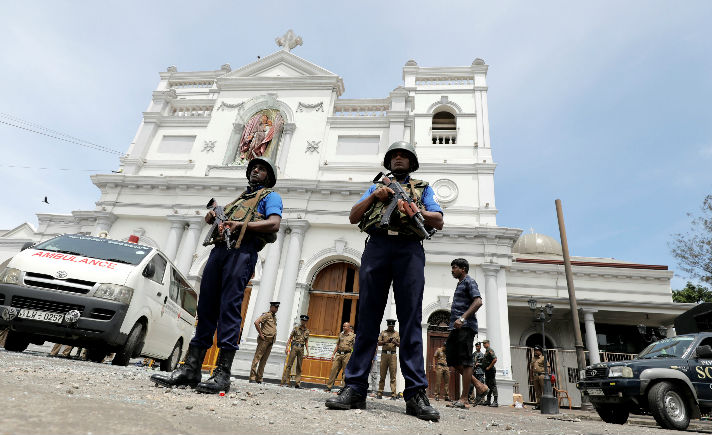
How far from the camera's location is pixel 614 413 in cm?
629

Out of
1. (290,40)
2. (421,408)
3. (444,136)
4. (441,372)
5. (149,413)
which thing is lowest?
(149,413)

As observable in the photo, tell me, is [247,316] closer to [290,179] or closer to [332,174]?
[290,179]

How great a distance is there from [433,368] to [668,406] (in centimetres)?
782

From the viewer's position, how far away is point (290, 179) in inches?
574

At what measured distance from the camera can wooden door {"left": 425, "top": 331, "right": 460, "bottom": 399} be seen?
1226cm

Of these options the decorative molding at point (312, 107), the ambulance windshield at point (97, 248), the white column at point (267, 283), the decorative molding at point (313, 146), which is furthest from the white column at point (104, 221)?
the ambulance windshield at point (97, 248)

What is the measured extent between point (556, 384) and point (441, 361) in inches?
203

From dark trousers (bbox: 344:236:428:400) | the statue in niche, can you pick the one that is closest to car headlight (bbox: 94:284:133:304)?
dark trousers (bbox: 344:236:428:400)

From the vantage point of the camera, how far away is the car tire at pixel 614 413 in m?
6.13

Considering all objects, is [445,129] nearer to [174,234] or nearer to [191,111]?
[174,234]

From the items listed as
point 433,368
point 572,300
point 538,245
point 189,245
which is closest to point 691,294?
point 538,245

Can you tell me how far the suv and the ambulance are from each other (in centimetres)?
711

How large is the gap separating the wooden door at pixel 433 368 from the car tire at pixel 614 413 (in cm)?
603

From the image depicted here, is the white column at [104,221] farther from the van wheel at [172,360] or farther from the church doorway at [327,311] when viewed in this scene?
the van wheel at [172,360]
